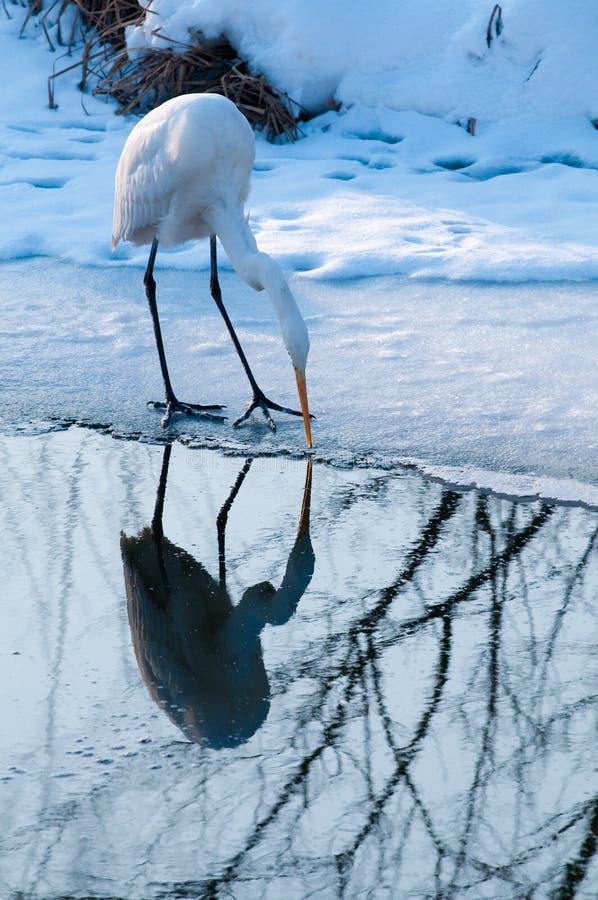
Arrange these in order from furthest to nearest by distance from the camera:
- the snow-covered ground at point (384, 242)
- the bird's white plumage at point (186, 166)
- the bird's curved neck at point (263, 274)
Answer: the bird's white plumage at point (186, 166) → the snow-covered ground at point (384, 242) → the bird's curved neck at point (263, 274)

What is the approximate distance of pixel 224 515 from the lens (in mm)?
3533

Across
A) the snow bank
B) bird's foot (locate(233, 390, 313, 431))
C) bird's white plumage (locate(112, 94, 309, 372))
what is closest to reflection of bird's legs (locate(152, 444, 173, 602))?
bird's foot (locate(233, 390, 313, 431))

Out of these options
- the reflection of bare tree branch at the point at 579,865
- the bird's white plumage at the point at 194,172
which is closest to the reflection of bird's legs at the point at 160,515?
the bird's white plumage at the point at 194,172

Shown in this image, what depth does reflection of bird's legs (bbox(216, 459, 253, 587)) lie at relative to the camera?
3199 mm

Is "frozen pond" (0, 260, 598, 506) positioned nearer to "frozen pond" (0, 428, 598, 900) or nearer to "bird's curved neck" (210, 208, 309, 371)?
"frozen pond" (0, 428, 598, 900)

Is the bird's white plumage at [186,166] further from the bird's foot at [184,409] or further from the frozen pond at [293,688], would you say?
the frozen pond at [293,688]

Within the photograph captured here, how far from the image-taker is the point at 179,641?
2818 millimetres

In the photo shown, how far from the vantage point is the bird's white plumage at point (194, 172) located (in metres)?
4.40

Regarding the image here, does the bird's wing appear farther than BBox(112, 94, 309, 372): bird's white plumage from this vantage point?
Yes

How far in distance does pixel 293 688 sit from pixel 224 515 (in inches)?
41.0

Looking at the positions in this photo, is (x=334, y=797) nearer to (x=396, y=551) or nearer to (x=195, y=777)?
(x=195, y=777)

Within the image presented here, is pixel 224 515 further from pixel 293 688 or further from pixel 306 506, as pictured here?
pixel 293 688

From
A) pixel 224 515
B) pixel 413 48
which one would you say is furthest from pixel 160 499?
pixel 413 48

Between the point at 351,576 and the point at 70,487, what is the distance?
108 centimetres
